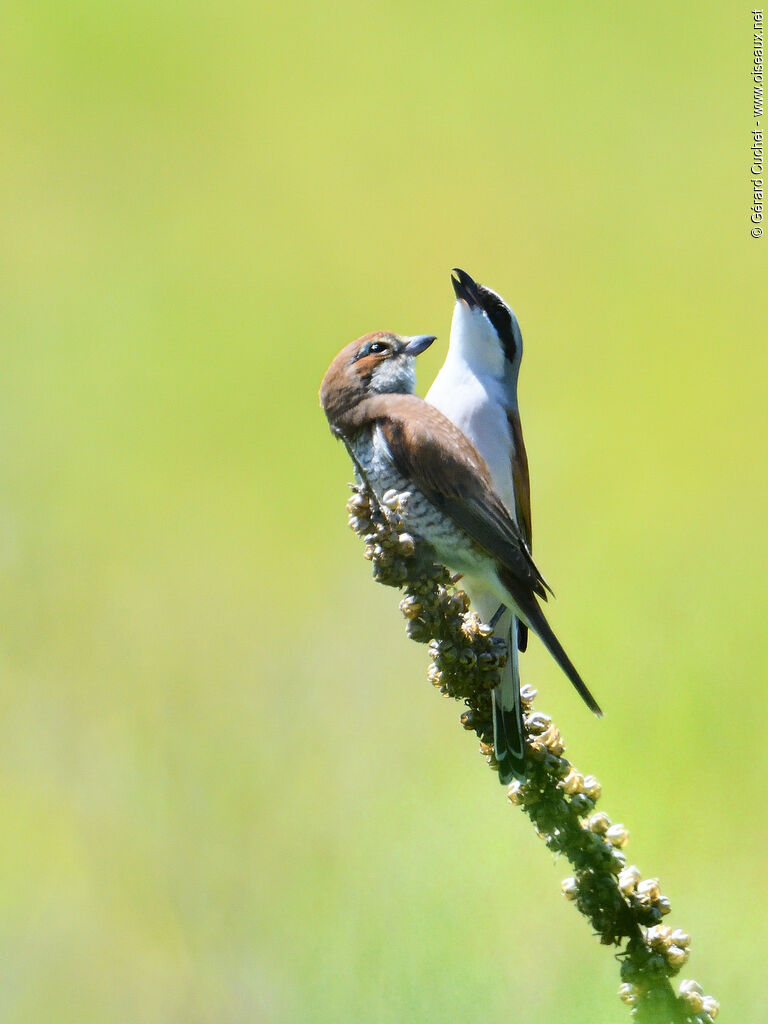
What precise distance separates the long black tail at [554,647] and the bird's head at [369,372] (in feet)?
2.34

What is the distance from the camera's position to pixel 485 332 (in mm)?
3713

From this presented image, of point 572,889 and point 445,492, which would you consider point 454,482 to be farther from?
point 572,889

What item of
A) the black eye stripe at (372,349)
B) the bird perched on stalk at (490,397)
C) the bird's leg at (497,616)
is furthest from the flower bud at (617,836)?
the black eye stripe at (372,349)

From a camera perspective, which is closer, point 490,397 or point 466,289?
point 490,397

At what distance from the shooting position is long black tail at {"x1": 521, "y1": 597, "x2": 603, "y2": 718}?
6.56 feet

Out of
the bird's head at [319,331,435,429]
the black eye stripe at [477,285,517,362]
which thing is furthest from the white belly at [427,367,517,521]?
the bird's head at [319,331,435,429]

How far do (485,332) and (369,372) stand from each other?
78cm

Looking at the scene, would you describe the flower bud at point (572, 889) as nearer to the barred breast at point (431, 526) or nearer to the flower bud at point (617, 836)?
the flower bud at point (617, 836)

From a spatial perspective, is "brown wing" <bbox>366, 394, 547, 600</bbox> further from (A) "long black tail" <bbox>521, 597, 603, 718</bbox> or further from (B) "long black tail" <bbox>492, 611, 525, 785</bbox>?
(B) "long black tail" <bbox>492, 611, 525, 785</bbox>

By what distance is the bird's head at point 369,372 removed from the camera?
3.03 m

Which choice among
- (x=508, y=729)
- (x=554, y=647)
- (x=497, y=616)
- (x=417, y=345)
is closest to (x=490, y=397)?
(x=417, y=345)

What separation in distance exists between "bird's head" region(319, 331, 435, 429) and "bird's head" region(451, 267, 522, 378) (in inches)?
23.7

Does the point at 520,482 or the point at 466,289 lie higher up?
the point at 466,289

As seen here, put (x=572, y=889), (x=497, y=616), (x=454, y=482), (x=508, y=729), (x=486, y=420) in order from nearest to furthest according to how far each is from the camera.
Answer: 1. (x=572, y=889)
2. (x=508, y=729)
3. (x=454, y=482)
4. (x=497, y=616)
5. (x=486, y=420)
